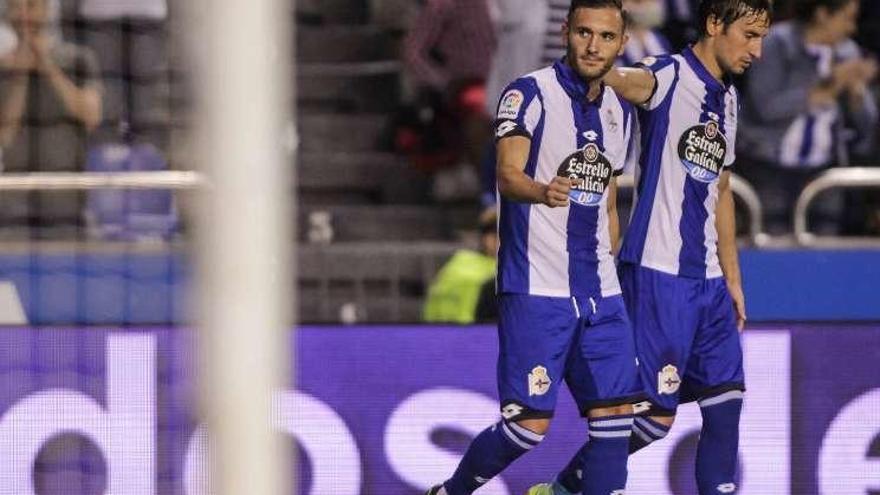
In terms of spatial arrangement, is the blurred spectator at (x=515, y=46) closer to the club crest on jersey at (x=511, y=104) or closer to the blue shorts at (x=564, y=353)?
the club crest on jersey at (x=511, y=104)

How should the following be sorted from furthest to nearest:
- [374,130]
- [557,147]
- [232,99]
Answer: [374,130] → [557,147] → [232,99]

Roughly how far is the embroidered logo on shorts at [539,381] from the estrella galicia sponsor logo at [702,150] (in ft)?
2.06

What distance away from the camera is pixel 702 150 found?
4.45 meters

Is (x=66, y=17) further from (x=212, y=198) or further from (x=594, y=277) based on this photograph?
(x=212, y=198)

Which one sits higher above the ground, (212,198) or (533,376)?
(212,198)

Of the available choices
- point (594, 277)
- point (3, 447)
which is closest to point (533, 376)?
point (594, 277)

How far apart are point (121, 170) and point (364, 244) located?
2.29 ft

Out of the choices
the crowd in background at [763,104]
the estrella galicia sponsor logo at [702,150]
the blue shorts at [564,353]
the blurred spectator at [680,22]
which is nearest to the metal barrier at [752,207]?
the crowd in background at [763,104]

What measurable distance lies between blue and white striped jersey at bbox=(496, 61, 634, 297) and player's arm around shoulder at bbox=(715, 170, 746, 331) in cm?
31

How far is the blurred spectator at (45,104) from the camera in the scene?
Answer: 4.67 metres

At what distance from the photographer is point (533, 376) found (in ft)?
14.6

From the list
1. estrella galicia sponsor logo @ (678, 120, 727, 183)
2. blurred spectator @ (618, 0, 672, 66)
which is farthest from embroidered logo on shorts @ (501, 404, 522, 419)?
blurred spectator @ (618, 0, 672, 66)

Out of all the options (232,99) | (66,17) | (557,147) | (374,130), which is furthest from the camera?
(374,130)

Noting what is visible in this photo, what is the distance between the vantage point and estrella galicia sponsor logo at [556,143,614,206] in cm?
429
